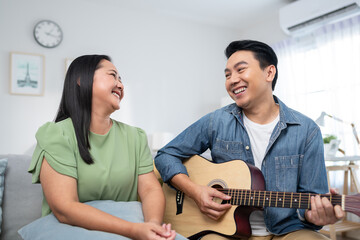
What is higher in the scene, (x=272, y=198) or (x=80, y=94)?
(x=80, y=94)

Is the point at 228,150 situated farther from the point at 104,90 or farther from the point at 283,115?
the point at 104,90

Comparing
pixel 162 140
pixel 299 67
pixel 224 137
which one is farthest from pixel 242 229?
pixel 299 67

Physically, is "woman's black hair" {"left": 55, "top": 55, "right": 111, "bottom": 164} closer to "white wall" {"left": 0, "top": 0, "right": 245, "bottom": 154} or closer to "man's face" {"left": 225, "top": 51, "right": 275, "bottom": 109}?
"man's face" {"left": 225, "top": 51, "right": 275, "bottom": 109}

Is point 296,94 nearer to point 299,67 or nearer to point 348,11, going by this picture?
point 299,67

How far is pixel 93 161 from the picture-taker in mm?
1225

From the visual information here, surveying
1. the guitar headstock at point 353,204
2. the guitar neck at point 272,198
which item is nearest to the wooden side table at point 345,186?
the guitar neck at point 272,198

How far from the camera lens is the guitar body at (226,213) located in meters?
1.33

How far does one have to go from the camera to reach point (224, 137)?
1559mm

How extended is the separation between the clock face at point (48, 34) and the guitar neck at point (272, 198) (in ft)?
11.7

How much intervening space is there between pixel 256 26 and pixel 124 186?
183 inches

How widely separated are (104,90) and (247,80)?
0.65m

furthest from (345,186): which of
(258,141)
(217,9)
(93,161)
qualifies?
(93,161)

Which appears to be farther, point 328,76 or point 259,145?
point 328,76

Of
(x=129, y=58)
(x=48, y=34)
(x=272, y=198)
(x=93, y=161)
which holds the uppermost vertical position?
(x=48, y=34)
